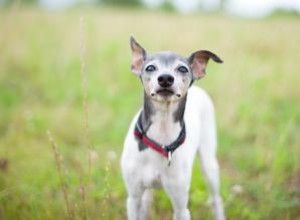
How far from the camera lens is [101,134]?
5801 mm

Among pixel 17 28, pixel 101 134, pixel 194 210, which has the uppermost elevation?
pixel 17 28

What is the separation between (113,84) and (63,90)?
0.97 m

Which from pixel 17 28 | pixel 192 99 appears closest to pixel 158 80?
pixel 192 99

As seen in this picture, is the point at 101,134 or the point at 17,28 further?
the point at 17,28

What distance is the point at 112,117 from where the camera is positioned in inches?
250

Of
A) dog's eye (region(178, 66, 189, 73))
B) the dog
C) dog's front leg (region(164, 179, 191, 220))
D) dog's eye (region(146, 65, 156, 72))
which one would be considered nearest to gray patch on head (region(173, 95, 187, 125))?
the dog

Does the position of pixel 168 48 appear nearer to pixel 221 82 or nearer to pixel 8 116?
pixel 221 82

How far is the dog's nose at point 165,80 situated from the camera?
2824mm

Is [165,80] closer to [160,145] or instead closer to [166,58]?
[166,58]

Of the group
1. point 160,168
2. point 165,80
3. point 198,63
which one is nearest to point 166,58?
point 165,80

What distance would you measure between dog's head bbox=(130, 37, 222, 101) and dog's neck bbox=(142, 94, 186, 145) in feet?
0.47

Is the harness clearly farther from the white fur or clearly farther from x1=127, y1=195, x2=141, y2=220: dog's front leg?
x1=127, y1=195, x2=141, y2=220: dog's front leg

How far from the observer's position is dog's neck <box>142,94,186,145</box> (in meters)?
3.15

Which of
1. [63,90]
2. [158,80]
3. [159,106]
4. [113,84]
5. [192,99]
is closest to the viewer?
[158,80]
